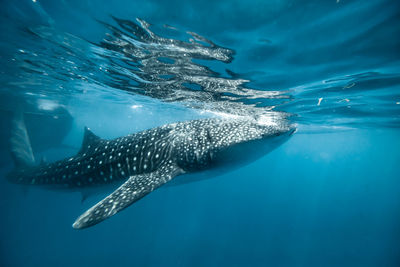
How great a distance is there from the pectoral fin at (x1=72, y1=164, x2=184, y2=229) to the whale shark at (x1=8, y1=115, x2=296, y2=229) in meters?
0.02

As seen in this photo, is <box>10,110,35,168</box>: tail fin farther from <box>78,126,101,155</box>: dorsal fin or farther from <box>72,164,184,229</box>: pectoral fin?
<box>72,164,184,229</box>: pectoral fin

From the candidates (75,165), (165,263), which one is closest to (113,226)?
(165,263)

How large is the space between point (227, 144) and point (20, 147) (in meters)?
10.1

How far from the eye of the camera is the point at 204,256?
2112 centimetres

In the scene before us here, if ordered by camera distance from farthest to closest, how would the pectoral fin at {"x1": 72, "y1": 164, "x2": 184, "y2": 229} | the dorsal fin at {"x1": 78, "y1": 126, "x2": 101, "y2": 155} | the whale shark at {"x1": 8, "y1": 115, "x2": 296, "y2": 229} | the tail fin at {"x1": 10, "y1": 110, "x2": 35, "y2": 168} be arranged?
the tail fin at {"x1": 10, "y1": 110, "x2": 35, "y2": 168}, the dorsal fin at {"x1": 78, "y1": 126, "x2": 101, "y2": 155}, the whale shark at {"x1": 8, "y1": 115, "x2": 296, "y2": 229}, the pectoral fin at {"x1": 72, "y1": 164, "x2": 184, "y2": 229}

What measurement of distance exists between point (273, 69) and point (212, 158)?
178 inches

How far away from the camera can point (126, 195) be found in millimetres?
3441

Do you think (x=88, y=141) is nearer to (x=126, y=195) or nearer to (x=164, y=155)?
(x=164, y=155)

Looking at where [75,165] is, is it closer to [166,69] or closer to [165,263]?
[166,69]

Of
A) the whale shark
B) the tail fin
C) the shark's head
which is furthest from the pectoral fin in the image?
the tail fin

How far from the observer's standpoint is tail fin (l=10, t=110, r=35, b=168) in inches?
317

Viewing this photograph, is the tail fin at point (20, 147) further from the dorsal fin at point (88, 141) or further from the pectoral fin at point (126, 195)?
the pectoral fin at point (126, 195)

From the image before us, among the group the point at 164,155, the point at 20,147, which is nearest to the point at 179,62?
the point at 164,155

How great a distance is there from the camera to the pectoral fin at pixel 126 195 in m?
2.95
